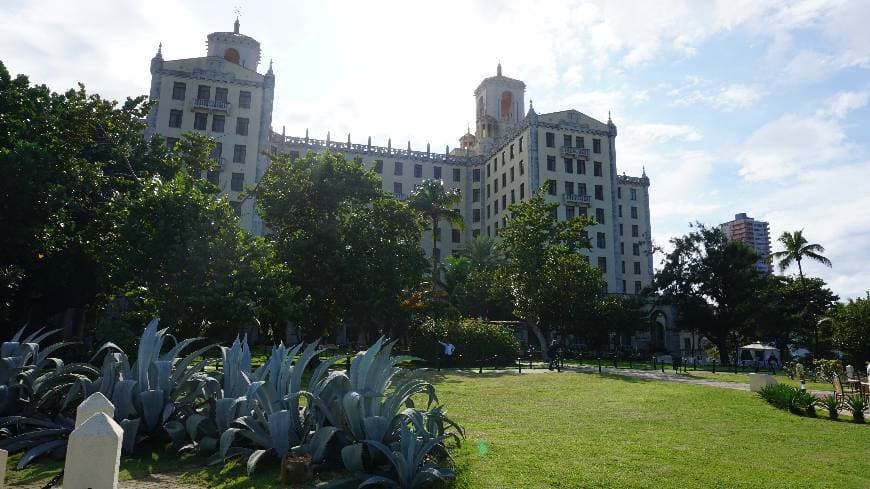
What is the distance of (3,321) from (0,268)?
17.8ft

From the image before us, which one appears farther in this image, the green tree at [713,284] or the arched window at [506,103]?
the arched window at [506,103]

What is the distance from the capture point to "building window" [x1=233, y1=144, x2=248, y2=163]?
168ft

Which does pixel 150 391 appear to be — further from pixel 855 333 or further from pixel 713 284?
pixel 713 284

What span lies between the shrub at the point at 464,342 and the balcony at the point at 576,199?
30923 millimetres

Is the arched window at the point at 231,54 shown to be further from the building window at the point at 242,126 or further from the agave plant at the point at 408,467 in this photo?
the agave plant at the point at 408,467

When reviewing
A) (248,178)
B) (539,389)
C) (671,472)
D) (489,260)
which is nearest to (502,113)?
(489,260)

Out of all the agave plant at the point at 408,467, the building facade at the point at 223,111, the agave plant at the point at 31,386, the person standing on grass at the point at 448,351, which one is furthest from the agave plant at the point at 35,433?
the building facade at the point at 223,111

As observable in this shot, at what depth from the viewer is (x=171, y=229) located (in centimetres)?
1619

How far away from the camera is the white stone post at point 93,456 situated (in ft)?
14.0

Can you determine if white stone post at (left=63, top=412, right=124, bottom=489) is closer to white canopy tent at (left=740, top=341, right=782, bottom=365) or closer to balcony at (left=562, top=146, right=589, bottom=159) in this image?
white canopy tent at (left=740, top=341, right=782, bottom=365)

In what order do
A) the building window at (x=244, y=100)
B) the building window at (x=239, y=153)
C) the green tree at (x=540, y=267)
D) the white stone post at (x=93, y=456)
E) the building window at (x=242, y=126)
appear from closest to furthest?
the white stone post at (x=93, y=456) → the green tree at (x=540, y=267) → the building window at (x=239, y=153) → the building window at (x=242, y=126) → the building window at (x=244, y=100)

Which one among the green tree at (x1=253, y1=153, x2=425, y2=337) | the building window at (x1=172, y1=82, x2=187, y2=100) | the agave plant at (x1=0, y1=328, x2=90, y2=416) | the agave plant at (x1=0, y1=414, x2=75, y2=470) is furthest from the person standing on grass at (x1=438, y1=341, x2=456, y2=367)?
the building window at (x1=172, y1=82, x2=187, y2=100)

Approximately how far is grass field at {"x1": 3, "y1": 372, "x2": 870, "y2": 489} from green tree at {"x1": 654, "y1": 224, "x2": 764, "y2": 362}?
36.4 m

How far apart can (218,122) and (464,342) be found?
35046mm
